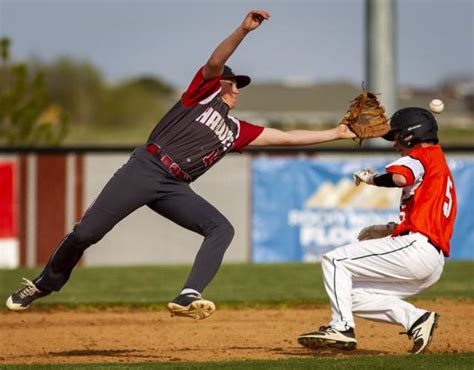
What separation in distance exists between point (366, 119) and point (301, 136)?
500mm

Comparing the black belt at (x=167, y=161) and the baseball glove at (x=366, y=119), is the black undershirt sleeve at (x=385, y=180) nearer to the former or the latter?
the baseball glove at (x=366, y=119)

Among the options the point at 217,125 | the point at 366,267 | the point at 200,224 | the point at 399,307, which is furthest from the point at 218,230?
the point at 399,307

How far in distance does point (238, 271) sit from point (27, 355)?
700 centimetres

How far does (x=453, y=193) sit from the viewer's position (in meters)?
7.23

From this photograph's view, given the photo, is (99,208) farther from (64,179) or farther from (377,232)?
(64,179)

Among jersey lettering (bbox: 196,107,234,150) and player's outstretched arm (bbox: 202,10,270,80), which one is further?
jersey lettering (bbox: 196,107,234,150)

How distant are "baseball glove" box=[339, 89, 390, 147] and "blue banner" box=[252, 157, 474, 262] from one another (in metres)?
9.35

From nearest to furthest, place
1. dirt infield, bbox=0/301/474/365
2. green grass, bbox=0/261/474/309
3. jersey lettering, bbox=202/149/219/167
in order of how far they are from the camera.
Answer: jersey lettering, bbox=202/149/219/167
dirt infield, bbox=0/301/474/365
green grass, bbox=0/261/474/309

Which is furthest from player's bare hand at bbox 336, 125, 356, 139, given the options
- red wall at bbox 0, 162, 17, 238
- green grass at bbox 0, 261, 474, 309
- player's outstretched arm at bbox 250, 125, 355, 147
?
red wall at bbox 0, 162, 17, 238

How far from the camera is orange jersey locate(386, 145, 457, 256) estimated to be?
700 cm

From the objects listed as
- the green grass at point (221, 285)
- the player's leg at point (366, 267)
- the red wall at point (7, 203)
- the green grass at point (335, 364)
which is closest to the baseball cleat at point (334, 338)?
the player's leg at point (366, 267)

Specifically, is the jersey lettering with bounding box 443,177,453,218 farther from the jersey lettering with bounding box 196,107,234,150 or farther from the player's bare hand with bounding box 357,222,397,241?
the jersey lettering with bounding box 196,107,234,150

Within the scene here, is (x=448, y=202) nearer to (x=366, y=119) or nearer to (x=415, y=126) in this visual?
(x=415, y=126)

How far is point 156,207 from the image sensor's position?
7371 millimetres
